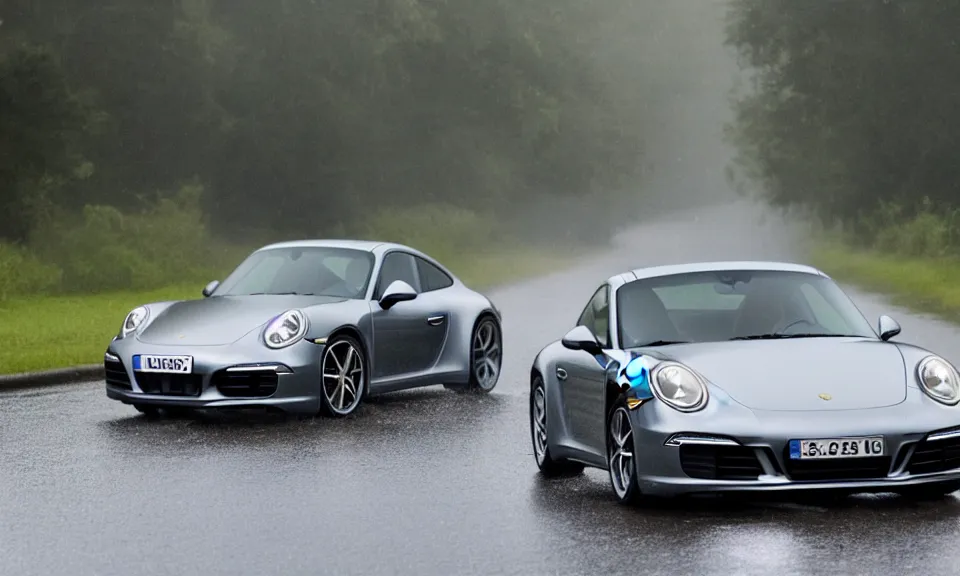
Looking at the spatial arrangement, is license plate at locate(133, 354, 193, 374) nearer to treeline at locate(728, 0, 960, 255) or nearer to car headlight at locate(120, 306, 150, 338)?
car headlight at locate(120, 306, 150, 338)

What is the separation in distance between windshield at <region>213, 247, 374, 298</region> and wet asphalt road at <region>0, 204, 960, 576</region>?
1269mm

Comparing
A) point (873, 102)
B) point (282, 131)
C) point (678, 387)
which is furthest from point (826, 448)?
point (282, 131)

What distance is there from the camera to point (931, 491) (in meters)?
9.23

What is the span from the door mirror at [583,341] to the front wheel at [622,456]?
1.57 feet

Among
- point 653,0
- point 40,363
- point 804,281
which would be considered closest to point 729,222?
point 653,0

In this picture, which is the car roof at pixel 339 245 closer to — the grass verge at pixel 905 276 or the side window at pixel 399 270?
the side window at pixel 399 270

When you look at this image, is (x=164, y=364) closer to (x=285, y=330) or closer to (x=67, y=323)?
(x=285, y=330)

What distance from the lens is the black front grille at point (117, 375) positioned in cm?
1375

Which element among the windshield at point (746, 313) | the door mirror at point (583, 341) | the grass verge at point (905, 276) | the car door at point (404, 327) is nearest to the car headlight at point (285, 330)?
the car door at point (404, 327)

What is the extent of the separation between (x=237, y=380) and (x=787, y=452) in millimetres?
5829

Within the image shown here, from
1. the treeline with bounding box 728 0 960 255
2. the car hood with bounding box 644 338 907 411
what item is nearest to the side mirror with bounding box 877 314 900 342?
the car hood with bounding box 644 338 907 411

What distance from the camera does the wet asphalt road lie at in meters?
7.85

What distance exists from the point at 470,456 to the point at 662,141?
15130cm

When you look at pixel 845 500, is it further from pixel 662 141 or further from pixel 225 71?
pixel 662 141
